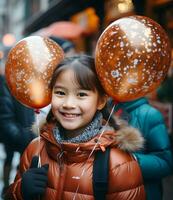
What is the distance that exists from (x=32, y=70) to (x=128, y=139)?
69 centimetres

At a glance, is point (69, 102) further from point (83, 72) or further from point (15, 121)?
point (15, 121)

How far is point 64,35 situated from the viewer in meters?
10.9

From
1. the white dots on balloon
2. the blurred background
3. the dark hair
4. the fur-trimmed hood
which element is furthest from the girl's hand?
the blurred background

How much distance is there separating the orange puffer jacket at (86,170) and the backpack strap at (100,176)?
0.03 meters

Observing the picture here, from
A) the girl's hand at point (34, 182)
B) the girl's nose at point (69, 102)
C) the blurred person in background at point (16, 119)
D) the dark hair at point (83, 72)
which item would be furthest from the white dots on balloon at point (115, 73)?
the blurred person in background at point (16, 119)

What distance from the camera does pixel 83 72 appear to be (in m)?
2.44

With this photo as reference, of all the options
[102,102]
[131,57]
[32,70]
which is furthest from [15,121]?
[131,57]

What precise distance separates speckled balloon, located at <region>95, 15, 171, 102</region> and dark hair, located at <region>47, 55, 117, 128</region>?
6cm

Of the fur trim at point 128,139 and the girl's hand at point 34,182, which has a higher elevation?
the fur trim at point 128,139

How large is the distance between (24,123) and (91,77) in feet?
6.52

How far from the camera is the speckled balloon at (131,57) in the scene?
230cm

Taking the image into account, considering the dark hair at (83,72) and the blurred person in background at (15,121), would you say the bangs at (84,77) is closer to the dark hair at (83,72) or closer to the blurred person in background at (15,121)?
the dark hair at (83,72)

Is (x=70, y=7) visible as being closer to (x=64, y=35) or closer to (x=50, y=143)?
(x=64, y=35)

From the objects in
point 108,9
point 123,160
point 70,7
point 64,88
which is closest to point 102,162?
point 123,160
